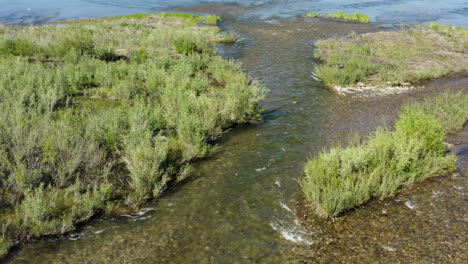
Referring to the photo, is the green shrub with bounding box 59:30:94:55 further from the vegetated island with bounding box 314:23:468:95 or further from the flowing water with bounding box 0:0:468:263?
the vegetated island with bounding box 314:23:468:95

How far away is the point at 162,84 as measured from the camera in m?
14.9

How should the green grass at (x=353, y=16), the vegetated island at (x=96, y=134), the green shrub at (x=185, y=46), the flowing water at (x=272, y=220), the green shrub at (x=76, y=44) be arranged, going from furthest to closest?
the green grass at (x=353, y=16) < the green shrub at (x=185, y=46) < the green shrub at (x=76, y=44) < the vegetated island at (x=96, y=134) < the flowing water at (x=272, y=220)

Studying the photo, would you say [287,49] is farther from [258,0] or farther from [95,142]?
[258,0]

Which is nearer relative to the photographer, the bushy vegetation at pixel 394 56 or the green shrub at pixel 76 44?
the bushy vegetation at pixel 394 56

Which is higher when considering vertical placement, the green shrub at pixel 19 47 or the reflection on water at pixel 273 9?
the reflection on water at pixel 273 9

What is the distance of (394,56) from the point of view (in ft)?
72.3

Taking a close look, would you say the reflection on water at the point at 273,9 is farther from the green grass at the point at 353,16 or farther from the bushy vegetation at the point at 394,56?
the bushy vegetation at the point at 394,56

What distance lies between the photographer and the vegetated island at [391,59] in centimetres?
1755

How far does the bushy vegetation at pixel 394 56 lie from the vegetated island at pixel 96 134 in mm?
6713

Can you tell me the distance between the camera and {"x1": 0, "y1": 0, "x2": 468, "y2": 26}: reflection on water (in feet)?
129

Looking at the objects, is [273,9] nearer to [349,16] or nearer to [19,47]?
[349,16]

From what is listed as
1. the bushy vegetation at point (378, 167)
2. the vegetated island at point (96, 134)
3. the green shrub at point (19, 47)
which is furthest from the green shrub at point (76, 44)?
the bushy vegetation at point (378, 167)

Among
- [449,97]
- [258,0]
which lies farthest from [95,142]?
[258,0]

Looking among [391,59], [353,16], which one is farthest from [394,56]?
[353,16]
